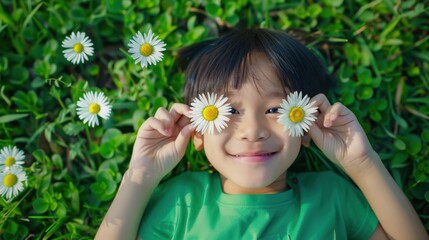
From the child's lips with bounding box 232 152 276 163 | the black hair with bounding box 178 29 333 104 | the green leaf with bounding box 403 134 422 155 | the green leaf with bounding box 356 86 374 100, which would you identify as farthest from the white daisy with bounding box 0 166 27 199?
the green leaf with bounding box 403 134 422 155

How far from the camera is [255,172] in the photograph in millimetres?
1645

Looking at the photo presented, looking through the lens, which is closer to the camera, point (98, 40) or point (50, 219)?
point (50, 219)

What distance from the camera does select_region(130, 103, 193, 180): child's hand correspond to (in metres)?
1.78

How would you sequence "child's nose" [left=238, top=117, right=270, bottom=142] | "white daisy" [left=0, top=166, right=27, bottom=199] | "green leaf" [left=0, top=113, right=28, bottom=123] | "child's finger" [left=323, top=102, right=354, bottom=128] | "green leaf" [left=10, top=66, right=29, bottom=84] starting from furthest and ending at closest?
"green leaf" [left=10, top=66, right=29, bottom=84] < "green leaf" [left=0, top=113, right=28, bottom=123] < "white daisy" [left=0, top=166, right=27, bottom=199] < "child's finger" [left=323, top=102, right=354, bottom=128] < "child's nose" [left=238, top=117, right=270, bottom=142]

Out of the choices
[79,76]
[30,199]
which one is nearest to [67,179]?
[30,199]

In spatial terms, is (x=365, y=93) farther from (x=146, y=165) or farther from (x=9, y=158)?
(x=9, y=158)

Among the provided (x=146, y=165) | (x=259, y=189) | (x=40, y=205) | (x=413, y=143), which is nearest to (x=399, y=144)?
(x=413, y=143)

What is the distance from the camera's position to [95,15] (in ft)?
7.27

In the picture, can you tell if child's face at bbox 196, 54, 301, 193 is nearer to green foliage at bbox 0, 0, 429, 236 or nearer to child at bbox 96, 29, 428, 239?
child at bbox 96, 29, 428, 239

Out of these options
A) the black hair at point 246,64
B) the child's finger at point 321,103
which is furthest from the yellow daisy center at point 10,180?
the child's finger at point 321,103

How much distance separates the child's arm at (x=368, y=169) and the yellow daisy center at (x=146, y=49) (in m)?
0.59

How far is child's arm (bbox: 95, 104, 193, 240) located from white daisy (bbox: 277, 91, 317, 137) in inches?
12.9

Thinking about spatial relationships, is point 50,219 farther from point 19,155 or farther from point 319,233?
point 319,233

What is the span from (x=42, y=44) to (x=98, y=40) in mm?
238
